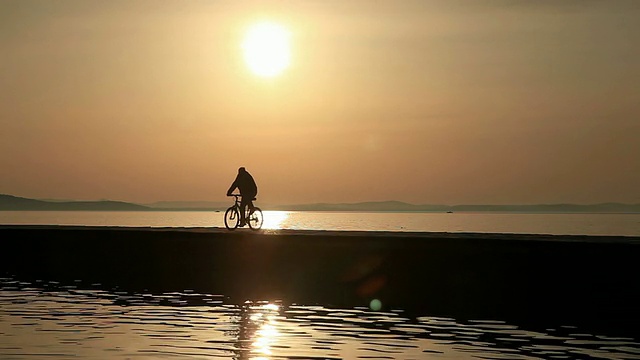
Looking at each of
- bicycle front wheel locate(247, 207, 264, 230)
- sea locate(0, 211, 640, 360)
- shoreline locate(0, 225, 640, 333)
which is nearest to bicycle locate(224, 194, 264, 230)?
bicycle front wheel locate(247, 207, 264, 230)

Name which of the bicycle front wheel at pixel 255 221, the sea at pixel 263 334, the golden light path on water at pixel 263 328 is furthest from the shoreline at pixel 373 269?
the bicycle front wheel at pixel 255 221

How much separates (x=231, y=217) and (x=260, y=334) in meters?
25.4

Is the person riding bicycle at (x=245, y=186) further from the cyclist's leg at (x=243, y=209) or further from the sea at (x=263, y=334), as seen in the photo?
the sea at (x=263, y=334)

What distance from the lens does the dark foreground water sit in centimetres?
2327

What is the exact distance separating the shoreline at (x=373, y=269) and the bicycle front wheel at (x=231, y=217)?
5474 mm

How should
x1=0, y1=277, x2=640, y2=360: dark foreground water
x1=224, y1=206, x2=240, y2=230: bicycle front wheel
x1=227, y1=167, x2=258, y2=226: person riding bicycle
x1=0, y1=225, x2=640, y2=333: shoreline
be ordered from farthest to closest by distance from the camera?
1. x1=224, y1=206, x2=240, y2=230: bicycle front wheel
2. x1=227, y1=167, x2=258, y2=226: person riding bicycle
3. x1=0, y1=225, x2=640, y2=333: shoreline
4. x1=0, y1=277, x2=640, y2=360: dark foreground water

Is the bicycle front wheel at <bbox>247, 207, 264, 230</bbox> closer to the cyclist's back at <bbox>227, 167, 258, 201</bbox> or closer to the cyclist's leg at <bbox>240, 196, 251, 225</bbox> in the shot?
the cyclist's leg at <bbox>240, 196, 251, 225</bbox>

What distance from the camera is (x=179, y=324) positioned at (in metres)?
28.2

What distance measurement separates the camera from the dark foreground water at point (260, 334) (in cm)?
2327

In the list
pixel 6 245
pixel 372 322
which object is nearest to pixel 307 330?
pixel 372 322

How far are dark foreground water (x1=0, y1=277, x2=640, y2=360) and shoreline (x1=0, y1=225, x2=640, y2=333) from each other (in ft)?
7.98

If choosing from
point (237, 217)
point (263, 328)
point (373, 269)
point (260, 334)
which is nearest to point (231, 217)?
point (237, 217)

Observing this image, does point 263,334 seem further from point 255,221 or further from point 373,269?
point 255,221

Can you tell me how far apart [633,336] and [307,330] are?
28.4ft
